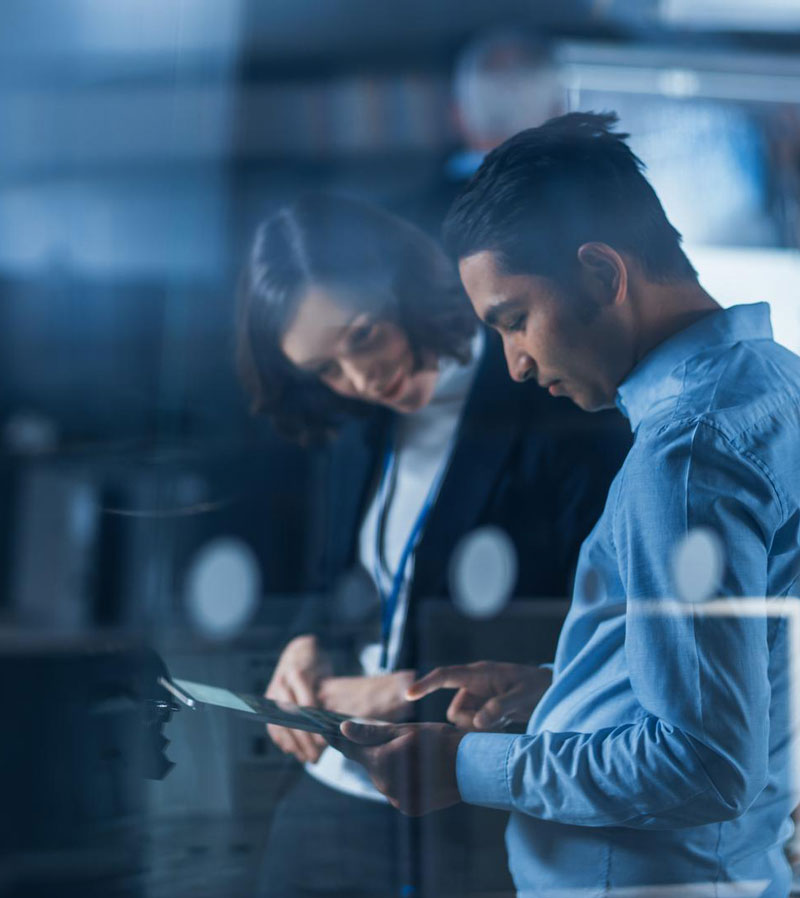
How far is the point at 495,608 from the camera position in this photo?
0.56 m

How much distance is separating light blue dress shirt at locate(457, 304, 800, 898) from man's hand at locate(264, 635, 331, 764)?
0.36ft

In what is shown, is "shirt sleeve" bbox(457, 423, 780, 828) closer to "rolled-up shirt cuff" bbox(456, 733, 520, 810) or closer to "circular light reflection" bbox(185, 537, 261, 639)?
"rolled-up shirt cuff" bbox(456, 733, 520, 810)

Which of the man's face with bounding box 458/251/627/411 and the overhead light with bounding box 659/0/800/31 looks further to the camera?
the overhead light with bounding box 659/0/800/31

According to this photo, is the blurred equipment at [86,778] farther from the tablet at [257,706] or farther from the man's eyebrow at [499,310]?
the man's eyebrow at [499,310]

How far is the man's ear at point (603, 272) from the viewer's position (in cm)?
51

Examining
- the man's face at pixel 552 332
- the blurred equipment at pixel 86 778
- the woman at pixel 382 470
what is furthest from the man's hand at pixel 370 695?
the man's face at pixel 552 332

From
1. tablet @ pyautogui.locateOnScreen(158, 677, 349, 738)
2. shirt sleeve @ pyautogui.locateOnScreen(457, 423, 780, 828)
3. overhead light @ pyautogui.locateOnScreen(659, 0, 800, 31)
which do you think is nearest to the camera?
shirt sleeve @ pyautogui.locateOnScreen(457, 423, 780, 828)

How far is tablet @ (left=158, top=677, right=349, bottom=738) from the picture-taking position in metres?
0.56

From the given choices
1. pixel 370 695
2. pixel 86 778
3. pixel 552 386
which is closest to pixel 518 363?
pixel 552 386

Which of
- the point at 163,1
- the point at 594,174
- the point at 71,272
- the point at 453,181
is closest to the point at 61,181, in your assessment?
the point at 71,272

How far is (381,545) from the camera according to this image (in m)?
0.62

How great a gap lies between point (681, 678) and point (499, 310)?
24cm

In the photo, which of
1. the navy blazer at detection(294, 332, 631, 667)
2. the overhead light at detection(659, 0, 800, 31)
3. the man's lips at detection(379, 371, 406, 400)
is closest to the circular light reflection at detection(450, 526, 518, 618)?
the navy blazer at detection(294, 332, 631, 667)

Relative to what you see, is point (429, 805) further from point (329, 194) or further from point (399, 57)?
point (399, 57)
